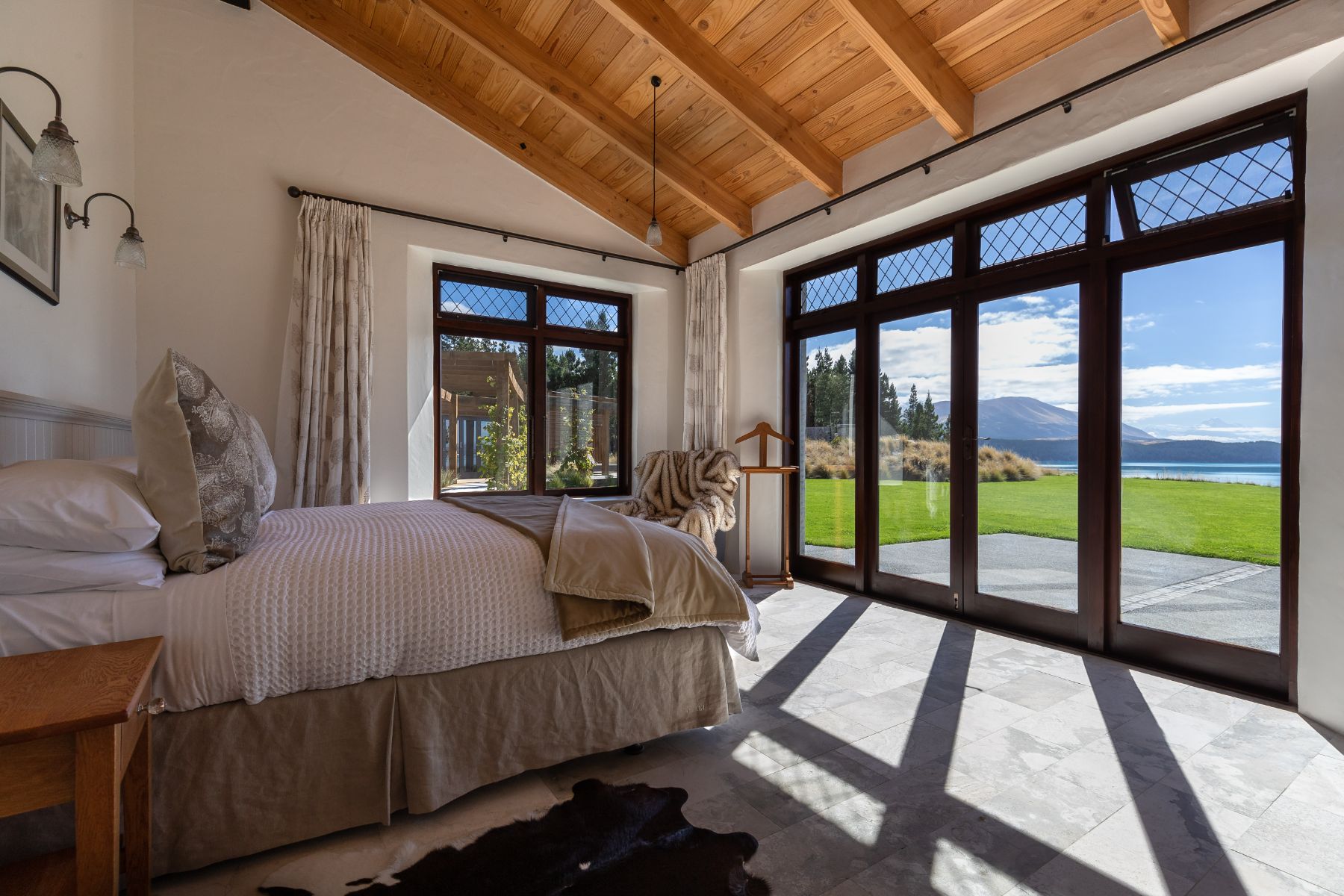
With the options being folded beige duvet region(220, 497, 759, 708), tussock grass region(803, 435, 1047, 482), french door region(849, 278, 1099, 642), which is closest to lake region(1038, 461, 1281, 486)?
french door region(849, 278, 1099, 642)

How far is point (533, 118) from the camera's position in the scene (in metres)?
4.20

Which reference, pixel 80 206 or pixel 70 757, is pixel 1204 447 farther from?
pixel 80 206

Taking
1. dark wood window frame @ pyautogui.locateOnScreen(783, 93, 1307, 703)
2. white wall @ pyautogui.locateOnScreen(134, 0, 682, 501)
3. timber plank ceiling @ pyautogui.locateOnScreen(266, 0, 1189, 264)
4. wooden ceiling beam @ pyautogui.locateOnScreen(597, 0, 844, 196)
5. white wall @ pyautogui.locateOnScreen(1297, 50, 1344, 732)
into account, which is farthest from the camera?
white wall @ pyautogui.locateOnScreen(134, 0, 682, 501)

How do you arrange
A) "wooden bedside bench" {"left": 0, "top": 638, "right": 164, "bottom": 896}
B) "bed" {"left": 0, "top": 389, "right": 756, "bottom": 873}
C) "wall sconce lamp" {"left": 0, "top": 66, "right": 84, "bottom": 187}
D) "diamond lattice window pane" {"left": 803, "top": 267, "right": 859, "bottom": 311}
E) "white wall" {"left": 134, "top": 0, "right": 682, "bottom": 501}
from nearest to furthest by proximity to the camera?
"wooden bedside bench" {"left": 0, "top": 638, "right": 164, "bottom": 896}, "bed" {"left": 0, "top": 389, "right": 756, "bottom": 873}, "wall sconce lamp" {"left": 0, "top": 66, "right": 84, "bottom": 187}, "white wall" {"left": 134, "top": 0, "right": 682, "bottom": 501}, "diamond lattice window pane" {"left": 803, "top": 267, "right": 859, "bottom": 311}

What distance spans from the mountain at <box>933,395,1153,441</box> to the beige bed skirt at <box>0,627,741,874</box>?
7.82 ft

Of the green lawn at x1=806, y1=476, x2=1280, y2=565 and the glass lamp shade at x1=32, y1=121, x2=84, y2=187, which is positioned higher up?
the glass lamp shade at x1=32, y1=121, x2=84, y2=187

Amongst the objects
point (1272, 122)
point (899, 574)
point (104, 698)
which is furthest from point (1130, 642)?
point (104, 698)

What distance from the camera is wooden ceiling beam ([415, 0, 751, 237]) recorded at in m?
3.38

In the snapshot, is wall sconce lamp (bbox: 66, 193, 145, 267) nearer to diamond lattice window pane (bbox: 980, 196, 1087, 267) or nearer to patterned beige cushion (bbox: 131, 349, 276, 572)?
patterned beige cushion (bbox: 131, 349, 276, 572)

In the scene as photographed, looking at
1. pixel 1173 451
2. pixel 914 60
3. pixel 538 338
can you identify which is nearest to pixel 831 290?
pixel 914 60

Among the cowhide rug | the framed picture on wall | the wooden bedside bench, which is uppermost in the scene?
the framed picture on wall

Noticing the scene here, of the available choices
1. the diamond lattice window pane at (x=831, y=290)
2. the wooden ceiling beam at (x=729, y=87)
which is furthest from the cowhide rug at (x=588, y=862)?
the diamond lattice window pane at (x=831, y=290)

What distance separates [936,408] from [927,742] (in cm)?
225

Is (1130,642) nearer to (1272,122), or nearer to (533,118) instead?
(1272,122)
